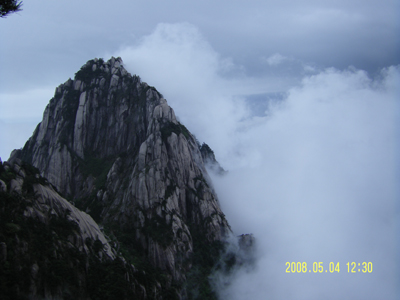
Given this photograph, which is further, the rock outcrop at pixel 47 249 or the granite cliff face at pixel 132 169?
the granite cliff face at pixel 132 169

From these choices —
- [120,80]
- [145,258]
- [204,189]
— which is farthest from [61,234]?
[120,80]

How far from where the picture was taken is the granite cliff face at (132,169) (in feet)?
372

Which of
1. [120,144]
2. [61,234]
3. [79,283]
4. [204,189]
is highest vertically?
[120,144]

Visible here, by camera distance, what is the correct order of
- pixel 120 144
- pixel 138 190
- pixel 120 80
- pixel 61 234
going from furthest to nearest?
1. pixel 120 80
2. pixel 120 144
3. pixel 138 190
4. pixel 61 234

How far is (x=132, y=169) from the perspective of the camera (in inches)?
5089

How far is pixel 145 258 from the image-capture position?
10894 centimetres

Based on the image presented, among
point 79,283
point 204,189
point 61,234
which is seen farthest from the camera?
point 204,189

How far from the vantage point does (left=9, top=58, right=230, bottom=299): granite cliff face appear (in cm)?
11331

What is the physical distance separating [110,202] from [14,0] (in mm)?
91411

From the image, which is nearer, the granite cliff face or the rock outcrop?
the rock outcrop

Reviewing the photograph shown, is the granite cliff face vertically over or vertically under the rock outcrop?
over

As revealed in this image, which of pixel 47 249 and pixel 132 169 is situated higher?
A: pixel 132 169

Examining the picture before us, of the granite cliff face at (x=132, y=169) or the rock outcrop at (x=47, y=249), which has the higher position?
the granite cliff face at (x=132, y=169)

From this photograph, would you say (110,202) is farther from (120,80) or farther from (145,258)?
(120,80)
